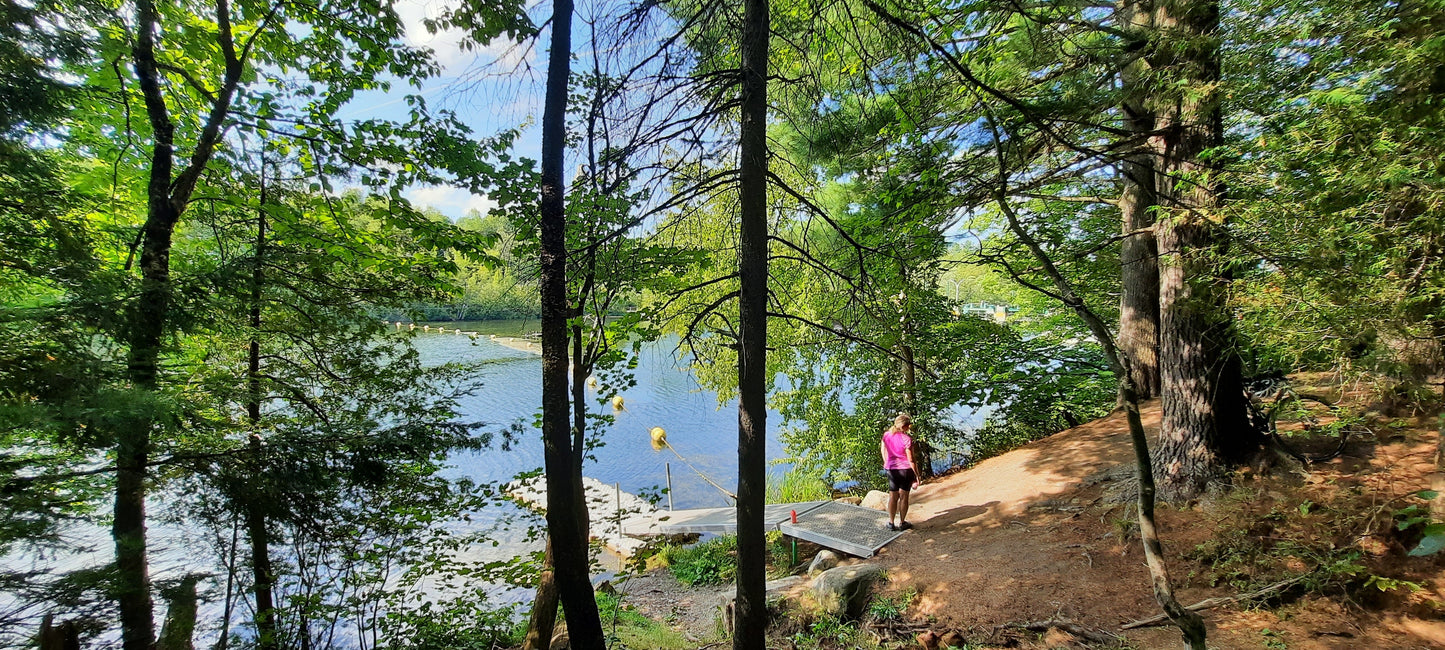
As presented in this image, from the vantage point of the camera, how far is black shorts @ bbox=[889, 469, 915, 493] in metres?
6.26

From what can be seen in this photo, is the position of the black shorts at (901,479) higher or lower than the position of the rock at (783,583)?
higher

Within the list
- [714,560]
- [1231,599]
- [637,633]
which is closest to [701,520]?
[714,560]

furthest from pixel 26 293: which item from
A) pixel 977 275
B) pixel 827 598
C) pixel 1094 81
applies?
pixel 977 275

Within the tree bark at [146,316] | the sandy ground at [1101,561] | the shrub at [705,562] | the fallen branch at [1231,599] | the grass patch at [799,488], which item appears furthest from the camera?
the grass patch at [799,488]

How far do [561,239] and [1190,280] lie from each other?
4.00 m

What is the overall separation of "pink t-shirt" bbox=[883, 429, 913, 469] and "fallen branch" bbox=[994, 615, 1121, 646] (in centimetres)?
241

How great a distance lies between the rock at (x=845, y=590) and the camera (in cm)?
465

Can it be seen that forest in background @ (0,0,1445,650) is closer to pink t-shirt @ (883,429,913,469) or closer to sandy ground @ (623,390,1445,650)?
sandy ground @ (623,390,1445,650)

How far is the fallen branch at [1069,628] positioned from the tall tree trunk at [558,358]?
2.92 metres

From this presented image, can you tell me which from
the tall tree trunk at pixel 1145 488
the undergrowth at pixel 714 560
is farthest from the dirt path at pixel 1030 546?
the undergrowth at pixel 714 560

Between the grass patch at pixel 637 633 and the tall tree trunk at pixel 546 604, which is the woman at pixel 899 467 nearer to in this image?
the grass patch at pixel 637 633

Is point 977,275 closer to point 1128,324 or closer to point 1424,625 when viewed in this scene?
point 1128,324

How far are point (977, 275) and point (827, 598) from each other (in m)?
10.5

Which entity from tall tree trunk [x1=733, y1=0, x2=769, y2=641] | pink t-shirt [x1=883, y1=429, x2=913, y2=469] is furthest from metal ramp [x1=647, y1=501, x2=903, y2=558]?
tall tree trunk [x1=733, y1=0, x2=769, y2=641]
